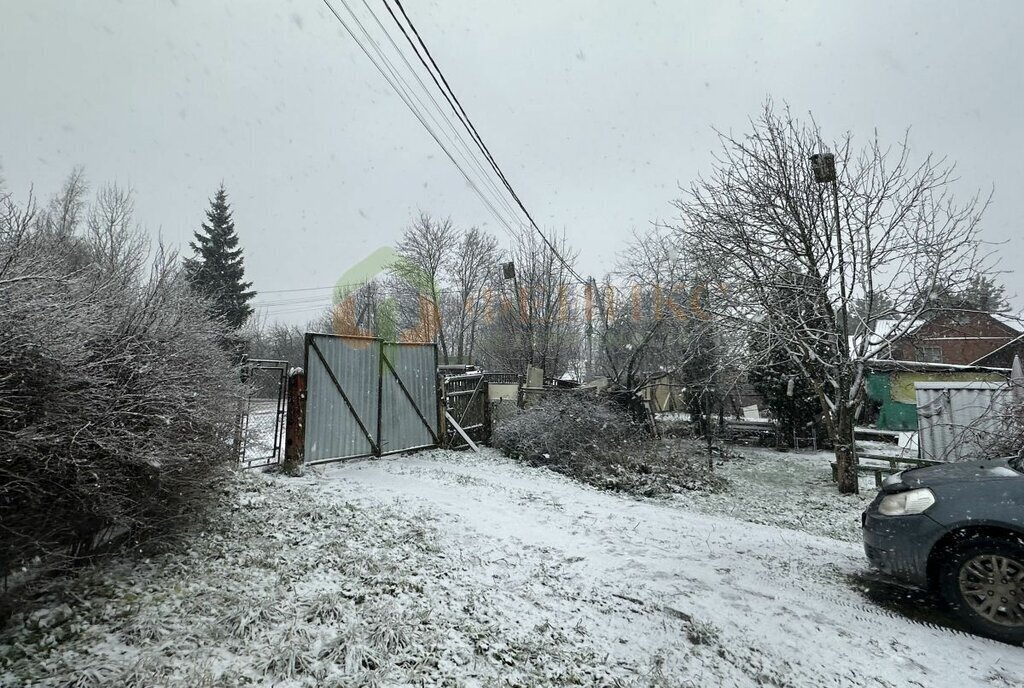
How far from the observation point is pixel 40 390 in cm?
248

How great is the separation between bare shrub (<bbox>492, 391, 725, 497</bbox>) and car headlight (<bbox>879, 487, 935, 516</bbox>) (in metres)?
4.43

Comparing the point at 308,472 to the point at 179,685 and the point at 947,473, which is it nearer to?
the point at 179,685

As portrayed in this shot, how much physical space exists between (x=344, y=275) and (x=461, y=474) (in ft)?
128

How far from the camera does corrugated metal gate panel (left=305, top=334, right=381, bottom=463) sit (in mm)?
7500

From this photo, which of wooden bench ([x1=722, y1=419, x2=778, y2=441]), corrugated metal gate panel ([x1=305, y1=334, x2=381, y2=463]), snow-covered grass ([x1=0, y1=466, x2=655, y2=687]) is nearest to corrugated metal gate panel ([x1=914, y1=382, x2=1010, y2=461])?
wooden bench ([x1=722, y1=419, x2=778, y2=441])

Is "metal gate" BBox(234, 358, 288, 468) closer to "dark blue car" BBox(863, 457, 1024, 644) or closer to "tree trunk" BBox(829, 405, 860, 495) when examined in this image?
"dark blue car" BBox(863, 457, 1024, 644)

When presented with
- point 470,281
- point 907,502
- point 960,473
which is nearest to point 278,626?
point 907,502

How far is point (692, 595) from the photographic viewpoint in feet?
12.2

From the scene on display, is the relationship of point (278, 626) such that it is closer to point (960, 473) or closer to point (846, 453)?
point (960, 473)

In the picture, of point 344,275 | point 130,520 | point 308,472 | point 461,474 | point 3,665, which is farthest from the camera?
point 344,275

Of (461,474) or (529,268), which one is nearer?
(461,474)

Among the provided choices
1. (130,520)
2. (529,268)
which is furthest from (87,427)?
(529,268)

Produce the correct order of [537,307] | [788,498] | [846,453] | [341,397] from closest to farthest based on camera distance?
[341,397]
[788,498]
[846,453]
[537,307]

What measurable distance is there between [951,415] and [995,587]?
7318mm
